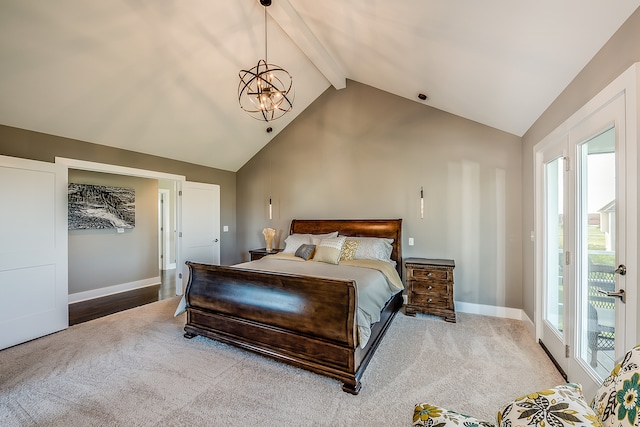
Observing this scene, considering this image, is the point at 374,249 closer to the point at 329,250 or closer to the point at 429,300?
the point at 329,250

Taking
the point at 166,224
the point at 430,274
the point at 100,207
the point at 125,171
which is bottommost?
the point at 430,274

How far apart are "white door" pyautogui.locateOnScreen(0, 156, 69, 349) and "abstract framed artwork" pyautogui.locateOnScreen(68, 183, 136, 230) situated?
4.39ft

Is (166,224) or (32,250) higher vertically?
(166,224)

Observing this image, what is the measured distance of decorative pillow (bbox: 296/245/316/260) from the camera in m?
3.90

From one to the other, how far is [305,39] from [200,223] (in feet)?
12.0

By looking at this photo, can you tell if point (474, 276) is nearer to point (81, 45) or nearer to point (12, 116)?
point (81, 45)

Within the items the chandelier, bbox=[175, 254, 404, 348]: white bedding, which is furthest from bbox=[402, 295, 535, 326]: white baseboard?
the chandelier

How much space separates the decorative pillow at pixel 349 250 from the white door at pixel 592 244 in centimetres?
215

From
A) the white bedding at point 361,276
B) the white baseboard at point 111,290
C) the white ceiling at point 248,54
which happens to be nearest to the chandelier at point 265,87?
the white ceiling at point 248,54

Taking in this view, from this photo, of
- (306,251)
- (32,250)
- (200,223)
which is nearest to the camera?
(32,250)

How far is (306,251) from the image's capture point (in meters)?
3.95

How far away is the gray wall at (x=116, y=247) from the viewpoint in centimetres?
445

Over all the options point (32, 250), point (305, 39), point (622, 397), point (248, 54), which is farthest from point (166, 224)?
point (622, 397)

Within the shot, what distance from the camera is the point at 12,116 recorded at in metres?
2.92
